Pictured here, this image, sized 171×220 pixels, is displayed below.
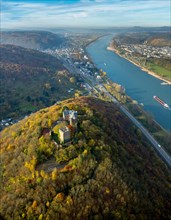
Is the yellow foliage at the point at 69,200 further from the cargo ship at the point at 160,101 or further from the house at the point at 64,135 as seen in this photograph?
the cargo ship at the point at 160,101

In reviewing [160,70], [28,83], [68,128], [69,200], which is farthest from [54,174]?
[160,70]

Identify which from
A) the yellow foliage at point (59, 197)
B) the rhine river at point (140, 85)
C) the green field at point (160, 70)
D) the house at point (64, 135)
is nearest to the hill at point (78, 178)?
the yellow foliage at point (59, 197)

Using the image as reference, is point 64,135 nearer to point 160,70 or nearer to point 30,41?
point 160,70

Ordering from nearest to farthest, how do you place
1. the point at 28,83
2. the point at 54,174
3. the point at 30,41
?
the point at 54,174, the point at 28,83, the point at 30,41

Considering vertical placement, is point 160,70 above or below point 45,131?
below

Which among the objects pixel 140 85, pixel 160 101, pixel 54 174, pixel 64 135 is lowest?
pixel 160 101

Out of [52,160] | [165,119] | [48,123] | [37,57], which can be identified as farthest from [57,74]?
[52,160]
